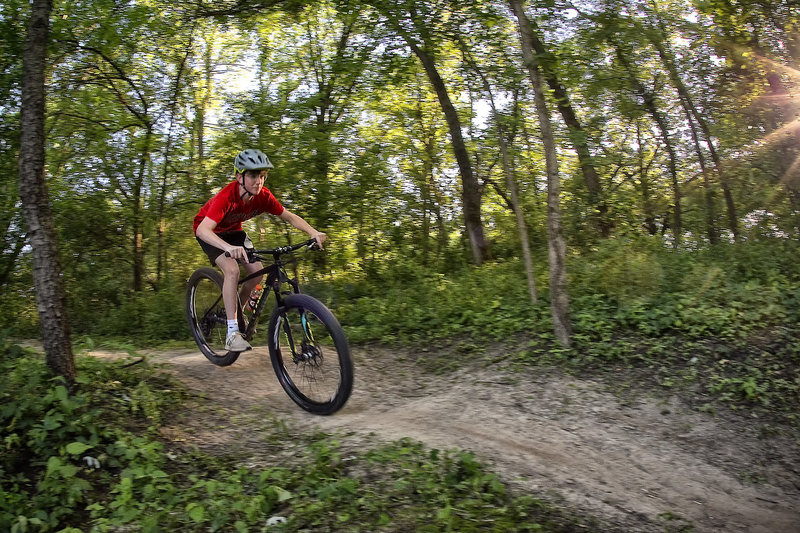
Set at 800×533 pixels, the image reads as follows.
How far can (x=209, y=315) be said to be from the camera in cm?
654

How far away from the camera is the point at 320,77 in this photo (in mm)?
10383

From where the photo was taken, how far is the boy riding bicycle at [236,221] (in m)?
5.20

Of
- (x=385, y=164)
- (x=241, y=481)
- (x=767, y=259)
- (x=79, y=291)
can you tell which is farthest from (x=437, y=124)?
(x=241, y=481)

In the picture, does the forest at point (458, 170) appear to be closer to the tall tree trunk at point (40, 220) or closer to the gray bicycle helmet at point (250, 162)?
the tall tree trunk at point (40, 220)

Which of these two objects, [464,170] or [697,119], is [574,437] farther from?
[697,119]

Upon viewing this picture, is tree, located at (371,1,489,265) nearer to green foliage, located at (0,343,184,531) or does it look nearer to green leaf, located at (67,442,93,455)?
green foliage, located at (0,343,184,531)

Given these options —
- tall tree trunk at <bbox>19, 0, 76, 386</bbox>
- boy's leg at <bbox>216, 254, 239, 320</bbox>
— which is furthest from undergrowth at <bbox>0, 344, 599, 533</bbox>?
boy's leg at <bbox>216, 254, 239, 320</bbox>

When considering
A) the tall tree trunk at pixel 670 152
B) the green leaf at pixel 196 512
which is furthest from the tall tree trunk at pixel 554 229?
the tall tree trunk at pixel 670 152

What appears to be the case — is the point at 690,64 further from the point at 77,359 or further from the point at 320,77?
the point at 77,359

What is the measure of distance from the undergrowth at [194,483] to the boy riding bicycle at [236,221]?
1.34 m

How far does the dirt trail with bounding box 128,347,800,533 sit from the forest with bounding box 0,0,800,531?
0.64 meters

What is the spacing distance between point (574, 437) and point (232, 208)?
11.8ft

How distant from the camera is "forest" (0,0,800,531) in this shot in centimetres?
675

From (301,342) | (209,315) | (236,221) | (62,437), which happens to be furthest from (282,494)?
(209,315)
